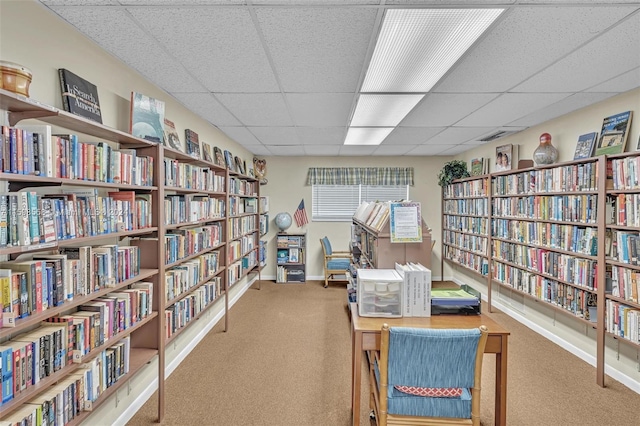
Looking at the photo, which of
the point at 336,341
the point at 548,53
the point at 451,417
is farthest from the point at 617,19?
the point at 336,341

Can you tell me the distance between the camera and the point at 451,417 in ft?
5.08

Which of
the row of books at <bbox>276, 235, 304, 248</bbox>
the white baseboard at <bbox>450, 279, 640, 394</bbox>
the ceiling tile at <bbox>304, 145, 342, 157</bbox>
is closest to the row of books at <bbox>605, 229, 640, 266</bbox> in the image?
the white baseboard at <bbox>450, 279, 640, 394</bbox>

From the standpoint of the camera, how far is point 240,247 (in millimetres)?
4570

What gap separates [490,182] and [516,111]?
1384mm

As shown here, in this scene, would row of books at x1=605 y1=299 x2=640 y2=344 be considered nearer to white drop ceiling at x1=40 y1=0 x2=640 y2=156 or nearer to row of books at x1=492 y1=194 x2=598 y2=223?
row of books at x1=492 y1=194 x2=598 y2=223

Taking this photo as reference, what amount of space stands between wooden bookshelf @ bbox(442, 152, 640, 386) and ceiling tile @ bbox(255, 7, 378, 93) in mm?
2278

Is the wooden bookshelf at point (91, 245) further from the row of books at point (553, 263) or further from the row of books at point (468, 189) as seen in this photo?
the row of books at point (468, 189)

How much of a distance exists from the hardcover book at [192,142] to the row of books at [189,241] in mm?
780

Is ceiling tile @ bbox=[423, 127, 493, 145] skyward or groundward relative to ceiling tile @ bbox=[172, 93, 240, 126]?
skyward

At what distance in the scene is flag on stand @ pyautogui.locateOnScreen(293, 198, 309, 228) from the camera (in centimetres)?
610

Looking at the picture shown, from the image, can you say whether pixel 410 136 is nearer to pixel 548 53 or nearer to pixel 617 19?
pixel 548 53

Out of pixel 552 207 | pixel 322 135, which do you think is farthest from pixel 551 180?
pixel 322 135

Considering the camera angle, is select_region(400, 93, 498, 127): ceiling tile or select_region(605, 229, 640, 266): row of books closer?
select_region(605, 229, 640, 266): row of books

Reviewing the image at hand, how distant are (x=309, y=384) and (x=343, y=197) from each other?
160 inches
